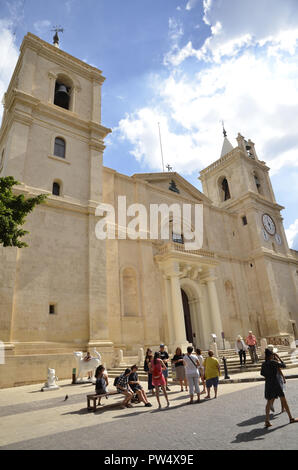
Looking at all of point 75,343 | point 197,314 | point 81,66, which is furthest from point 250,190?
point 75,343

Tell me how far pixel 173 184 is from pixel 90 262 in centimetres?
1276

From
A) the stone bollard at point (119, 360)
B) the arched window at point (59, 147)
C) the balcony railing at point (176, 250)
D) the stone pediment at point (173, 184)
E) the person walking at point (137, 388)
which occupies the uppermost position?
the stone pediment at point (173, 184)

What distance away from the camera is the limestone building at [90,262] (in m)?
15.4

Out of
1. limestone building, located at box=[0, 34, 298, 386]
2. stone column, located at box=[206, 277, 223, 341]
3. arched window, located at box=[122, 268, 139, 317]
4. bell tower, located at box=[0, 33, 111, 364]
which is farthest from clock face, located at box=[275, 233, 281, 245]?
bell tower, located at box=[0, 33, 111, 364]

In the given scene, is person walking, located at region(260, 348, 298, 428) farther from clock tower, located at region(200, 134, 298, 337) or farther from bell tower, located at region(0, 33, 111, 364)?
clock tower, located at region(200, 134, 298, 337)

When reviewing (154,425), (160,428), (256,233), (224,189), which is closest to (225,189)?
(224,189)

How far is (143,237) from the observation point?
22.2 meters

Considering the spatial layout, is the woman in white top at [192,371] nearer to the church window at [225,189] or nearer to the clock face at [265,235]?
the clock face at [265,235]

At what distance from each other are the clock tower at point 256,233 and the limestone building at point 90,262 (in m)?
0.14

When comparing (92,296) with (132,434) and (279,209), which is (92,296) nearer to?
(132,434)

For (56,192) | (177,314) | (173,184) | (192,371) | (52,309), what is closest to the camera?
(192,371)

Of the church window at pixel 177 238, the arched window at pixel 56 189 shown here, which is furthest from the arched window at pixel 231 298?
the arched window at pixel 56 189

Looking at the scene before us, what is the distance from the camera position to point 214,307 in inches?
917

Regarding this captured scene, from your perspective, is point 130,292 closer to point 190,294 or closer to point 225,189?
point 190,294
